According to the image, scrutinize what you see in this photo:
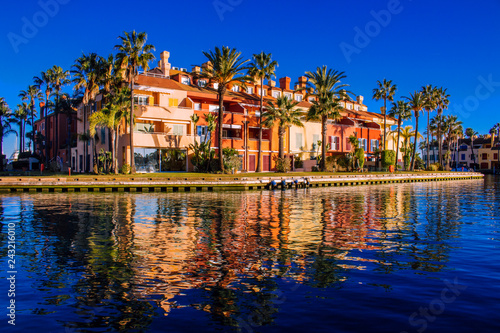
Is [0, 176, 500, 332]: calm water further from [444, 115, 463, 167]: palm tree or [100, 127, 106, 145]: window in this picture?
[444, 115, 463, 167]: palm tree

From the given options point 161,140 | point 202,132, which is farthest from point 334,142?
point 161,140

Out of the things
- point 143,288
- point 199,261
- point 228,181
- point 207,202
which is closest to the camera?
point 143,288

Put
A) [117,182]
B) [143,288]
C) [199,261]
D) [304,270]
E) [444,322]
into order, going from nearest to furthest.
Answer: [444,322], [143,288], [304,270], [199,261], [117,182]

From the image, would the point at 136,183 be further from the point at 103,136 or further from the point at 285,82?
the point at 285,82

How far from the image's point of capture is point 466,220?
73.3 ft

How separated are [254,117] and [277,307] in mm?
58153

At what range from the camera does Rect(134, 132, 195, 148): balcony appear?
53197 millimetres

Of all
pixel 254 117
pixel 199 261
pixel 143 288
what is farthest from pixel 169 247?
pixel 254 117

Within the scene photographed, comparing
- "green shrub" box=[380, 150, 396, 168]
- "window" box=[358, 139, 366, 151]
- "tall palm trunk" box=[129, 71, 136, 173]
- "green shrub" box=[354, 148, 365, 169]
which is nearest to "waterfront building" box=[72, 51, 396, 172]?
"window" box=[358, 139, 366, 151]

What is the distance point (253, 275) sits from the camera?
11297 millimetres

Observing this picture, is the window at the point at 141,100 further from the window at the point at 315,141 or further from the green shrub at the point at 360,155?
the green shrub at the point at 360,155

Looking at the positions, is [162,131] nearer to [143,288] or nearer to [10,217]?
[10,217]

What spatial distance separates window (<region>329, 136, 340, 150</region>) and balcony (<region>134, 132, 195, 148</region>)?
28882 mm

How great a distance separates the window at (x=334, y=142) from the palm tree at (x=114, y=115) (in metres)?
37.8
